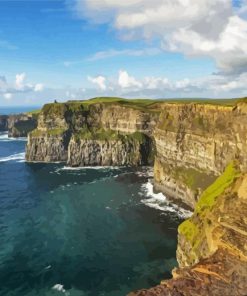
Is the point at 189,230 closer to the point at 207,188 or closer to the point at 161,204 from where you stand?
the point at 207,188

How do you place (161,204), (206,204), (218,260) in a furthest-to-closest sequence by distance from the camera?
(161,204), (206,204), (218,260)

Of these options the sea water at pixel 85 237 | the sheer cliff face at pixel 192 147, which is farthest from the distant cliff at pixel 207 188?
the sea water at pixel 85 237

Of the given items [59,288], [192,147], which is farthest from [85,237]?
[192,147]

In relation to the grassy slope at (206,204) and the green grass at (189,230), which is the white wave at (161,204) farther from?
the green grass at (189,230)

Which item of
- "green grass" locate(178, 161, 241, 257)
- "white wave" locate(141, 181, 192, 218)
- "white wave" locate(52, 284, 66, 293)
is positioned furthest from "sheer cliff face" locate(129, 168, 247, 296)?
"white wave" locate(141, 181, 192, 218)

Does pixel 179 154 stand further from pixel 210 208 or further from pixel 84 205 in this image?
pixel 210 208

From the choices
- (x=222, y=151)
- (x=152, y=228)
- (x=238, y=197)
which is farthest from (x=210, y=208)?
(x=222, y=151)

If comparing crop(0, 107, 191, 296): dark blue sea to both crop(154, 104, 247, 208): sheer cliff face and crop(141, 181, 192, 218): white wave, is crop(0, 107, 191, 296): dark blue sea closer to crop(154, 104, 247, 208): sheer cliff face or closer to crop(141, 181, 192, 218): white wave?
crop(141, 181, 192, 218): white wave
